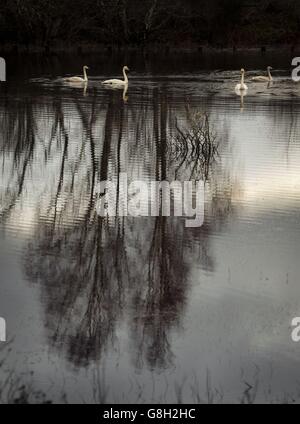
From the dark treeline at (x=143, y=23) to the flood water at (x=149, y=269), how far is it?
3404 centimetres

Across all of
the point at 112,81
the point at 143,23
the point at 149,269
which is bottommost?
the point at 149,269

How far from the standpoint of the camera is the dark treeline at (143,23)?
49844mm

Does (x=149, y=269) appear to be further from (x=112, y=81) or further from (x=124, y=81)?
(x=124, y=81)

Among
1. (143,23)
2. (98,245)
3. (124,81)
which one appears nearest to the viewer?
(98,245)

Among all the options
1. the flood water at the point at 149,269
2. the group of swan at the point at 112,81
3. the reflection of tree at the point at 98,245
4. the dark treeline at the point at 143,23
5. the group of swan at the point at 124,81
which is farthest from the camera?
the dark treeline at the point at 143,23

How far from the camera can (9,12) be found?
50219 mm

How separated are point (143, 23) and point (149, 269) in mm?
45656

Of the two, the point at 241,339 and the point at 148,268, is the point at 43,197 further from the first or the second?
the point at 241,339

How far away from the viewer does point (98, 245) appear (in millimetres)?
9156

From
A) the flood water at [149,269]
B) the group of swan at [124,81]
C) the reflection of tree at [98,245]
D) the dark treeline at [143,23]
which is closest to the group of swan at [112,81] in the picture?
the group of swan at [124,81]

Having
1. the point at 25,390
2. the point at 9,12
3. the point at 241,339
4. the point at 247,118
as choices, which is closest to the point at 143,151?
the point at 247,118

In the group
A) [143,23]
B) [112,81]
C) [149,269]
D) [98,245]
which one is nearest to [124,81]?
Result: [112,81]

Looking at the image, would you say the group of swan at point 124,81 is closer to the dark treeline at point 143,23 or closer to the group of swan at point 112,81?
the group of swan at point 112,81
